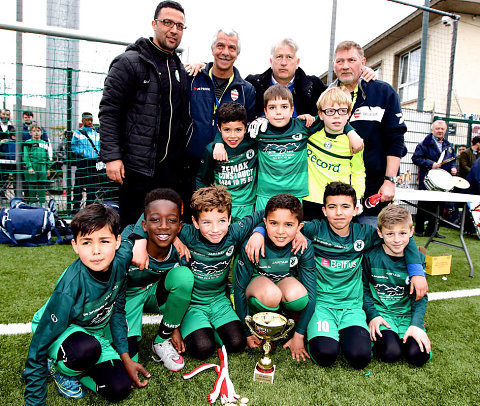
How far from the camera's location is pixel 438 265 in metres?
4.04

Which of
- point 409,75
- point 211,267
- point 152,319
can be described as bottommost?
point 152,319

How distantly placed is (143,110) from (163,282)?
128 cm

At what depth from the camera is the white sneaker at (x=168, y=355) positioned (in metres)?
2.02

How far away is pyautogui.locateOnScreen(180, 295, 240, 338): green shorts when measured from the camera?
2263 millimetres

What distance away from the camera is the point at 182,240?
2330 millimetres

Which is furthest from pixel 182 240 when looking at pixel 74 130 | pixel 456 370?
pixel 74 130

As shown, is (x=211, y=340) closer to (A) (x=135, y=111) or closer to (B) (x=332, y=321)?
→ (B) (x=332, y=321)

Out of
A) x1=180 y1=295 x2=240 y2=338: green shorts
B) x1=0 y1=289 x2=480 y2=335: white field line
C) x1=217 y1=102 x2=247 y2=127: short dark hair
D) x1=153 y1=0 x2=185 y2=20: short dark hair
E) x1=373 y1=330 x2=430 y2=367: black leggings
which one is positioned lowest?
x1=0 y1=289 x2=480 y2=335: white field line

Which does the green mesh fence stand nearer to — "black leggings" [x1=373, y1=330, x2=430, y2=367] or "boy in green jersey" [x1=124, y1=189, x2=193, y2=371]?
"boy in green jersey" [x1=124, y1=189, x2=193, y2=371]

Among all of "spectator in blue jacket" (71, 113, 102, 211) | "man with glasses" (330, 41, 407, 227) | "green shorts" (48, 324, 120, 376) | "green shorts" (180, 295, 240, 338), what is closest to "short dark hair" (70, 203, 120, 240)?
"green shorts" (48, 324, 120, 376)

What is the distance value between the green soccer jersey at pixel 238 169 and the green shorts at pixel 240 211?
3 cm

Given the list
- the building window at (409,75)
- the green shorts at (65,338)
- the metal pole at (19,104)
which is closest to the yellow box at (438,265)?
the green shorts at (65,338)

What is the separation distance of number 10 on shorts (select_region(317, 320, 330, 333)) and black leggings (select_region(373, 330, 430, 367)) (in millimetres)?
334

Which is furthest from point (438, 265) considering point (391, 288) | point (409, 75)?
point (409, 75)
